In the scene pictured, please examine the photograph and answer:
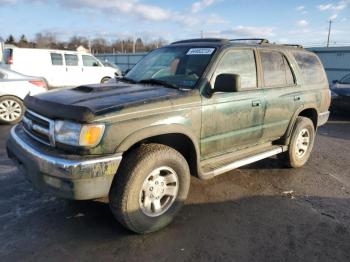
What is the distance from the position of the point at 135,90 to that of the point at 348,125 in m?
7.85

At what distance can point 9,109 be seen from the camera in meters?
7.88

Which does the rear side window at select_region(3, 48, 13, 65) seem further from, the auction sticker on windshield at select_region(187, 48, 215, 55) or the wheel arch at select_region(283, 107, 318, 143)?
the wheel arch at select_region(283, 107, 318, 143)

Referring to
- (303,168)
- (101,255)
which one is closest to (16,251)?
(101,255)

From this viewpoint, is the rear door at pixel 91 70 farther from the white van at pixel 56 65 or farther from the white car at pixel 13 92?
the white car at pixel 13 92

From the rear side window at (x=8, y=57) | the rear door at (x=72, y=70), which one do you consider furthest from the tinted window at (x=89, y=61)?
the rear side window at (x=8, y=57)

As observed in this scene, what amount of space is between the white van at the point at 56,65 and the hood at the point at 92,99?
1127 centimetres

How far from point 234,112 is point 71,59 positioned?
41.6 feet

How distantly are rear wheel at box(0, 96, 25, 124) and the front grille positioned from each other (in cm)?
472

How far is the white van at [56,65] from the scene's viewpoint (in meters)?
13.8

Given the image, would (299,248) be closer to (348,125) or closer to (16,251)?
(16,251)

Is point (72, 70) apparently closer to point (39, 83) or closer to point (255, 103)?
point (39, 83)

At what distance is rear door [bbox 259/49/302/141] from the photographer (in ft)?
14.9

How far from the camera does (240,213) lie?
12.7 ft

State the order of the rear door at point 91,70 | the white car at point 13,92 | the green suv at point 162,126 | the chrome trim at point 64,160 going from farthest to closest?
the rear door at point 91,70, the white car at point 13,92, the green suv at point 162,126, the chrome trim at point 64,160
